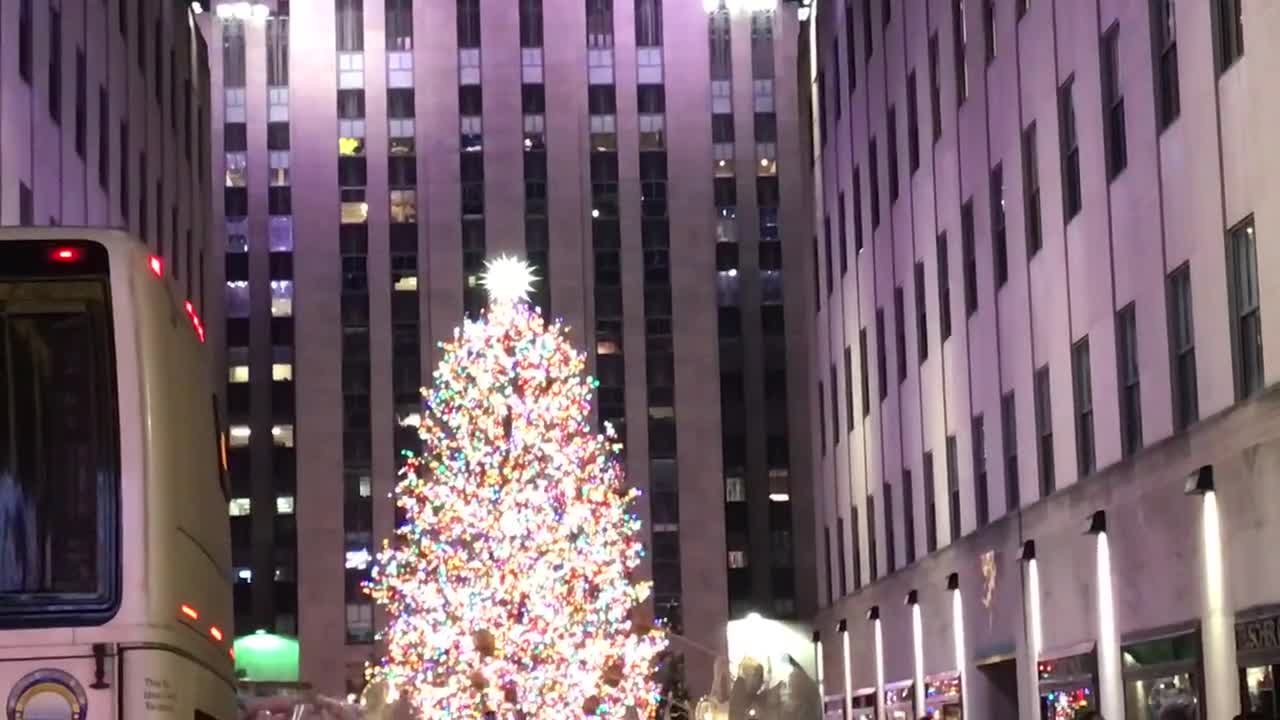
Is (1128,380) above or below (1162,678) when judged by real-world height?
above

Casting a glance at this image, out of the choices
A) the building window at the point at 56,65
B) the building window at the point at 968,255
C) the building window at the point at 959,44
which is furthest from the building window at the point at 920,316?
the building window at the point at 56,65

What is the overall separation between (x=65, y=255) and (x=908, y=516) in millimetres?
31964

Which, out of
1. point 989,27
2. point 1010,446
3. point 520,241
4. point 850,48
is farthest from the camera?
point 520,241

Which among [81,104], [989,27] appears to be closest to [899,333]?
[989,27]

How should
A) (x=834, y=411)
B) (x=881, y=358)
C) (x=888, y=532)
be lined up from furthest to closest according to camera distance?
(x=834, y=411)
(x=881, y=358)
(x=888, y=532)

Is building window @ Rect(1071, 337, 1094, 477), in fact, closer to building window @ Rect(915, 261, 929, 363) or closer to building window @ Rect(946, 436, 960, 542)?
building window @ Rect(946, 436, 960, 542)

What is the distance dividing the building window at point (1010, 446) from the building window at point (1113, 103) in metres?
6.21

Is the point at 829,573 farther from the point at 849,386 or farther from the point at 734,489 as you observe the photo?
the point at 734,489

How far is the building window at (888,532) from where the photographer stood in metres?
42.1

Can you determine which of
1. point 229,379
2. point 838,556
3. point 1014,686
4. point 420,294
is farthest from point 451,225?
point 1014,686

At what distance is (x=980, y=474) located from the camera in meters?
33.8

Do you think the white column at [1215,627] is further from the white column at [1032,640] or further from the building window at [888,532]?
the building window at [888,532]

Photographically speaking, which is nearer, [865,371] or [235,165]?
[865,371]

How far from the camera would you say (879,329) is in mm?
42875
